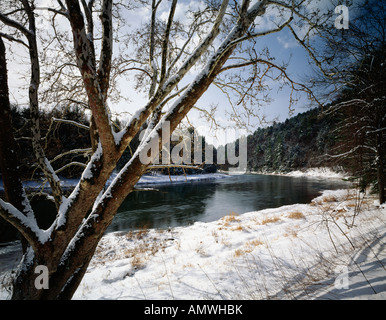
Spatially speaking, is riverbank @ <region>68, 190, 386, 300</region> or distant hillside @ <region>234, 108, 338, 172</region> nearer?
riverbank @ <region>68, 190, 386, 300</region>

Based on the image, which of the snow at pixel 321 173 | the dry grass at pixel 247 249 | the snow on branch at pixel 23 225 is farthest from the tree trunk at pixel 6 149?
the snow at pixel 321 173

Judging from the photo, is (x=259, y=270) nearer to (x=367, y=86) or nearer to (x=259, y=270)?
(x=259, y=270)

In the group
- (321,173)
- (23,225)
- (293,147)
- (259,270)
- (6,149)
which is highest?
(293,147)

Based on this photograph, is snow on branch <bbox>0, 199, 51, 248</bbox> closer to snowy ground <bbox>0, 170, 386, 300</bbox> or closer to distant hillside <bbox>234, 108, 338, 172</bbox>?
snowy ground <bbox>0, 170, 386, 300</bbox>

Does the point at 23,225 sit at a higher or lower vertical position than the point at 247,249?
higher

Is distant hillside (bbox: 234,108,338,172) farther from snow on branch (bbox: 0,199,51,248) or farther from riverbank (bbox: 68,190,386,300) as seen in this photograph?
snow on branch (bbox: 0,199,51,248)

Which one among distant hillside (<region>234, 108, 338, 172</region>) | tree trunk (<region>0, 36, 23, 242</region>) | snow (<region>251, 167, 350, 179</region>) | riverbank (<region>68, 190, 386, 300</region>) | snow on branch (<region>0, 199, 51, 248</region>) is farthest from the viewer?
distant hillside (<region>234, 108, 338, 172</region>)

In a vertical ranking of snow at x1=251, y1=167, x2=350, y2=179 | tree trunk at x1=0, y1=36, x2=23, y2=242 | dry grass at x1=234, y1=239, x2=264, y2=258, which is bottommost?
snow at x1=251, y1=167, x2=350, y2=179

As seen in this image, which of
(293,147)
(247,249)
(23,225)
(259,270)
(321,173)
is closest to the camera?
(23,225)

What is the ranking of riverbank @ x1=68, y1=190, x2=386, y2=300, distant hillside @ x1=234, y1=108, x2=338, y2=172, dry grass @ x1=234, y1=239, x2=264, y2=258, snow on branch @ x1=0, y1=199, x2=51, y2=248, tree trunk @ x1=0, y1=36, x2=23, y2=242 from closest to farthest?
snow on branch @ x1=0, y1=199, x2=51, y2=248, tree trunk @ x1=0, y1=36, x2=23, y2=242, riverbank @ x1=68, y1=190, x2=386, y2=300, dry grass @ x1=234, y1=239, x2=264, y2=258, distant hillside @ x1=234, y1=108, x2=338, y2=172

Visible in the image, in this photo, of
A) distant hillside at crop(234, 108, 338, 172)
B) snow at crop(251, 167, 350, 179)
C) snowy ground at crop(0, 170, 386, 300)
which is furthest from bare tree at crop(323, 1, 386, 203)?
distant hillside at crop(234, 108, 338, 172)

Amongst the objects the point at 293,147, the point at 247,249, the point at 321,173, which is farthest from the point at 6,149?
the point at 293,147

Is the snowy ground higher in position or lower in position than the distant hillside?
lower

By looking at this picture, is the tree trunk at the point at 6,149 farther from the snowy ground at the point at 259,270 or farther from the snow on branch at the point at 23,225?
the snowy ground at the point at 259,270
